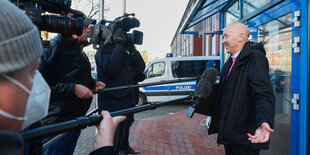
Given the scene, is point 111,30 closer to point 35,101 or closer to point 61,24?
point 61,24

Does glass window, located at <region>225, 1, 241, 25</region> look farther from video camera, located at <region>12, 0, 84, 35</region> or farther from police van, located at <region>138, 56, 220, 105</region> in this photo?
police van, located at <region>138, 56, 220, 105</region>

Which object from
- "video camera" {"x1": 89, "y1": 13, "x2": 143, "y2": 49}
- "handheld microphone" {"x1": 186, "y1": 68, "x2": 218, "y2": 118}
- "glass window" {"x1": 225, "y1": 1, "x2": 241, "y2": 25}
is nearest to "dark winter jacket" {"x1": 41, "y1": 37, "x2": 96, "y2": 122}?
"video camera" {"x1": 89, "y1": 13, "x2": 143, "y2": 49}

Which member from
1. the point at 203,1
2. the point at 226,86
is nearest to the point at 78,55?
the point at 226,86

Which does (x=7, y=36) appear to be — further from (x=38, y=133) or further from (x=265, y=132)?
(x=265, y=132)

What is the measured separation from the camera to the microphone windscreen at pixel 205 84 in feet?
5.48

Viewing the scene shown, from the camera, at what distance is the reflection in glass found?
107 inches

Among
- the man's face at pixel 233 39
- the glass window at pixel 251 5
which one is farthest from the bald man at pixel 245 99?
the glass window at pixel 251 5

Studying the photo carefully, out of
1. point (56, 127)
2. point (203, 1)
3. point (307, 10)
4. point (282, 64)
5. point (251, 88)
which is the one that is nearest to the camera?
point (56, 127)

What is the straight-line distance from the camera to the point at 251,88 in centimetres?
189

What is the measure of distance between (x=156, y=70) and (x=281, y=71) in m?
6.28

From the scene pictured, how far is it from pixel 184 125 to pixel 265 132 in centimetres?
392

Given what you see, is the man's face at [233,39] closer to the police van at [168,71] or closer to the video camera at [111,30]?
the video camera at [111,30]

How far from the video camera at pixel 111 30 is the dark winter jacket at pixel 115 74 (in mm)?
183

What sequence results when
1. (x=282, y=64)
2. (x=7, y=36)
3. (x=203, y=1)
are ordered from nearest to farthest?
(x=7, y=36), (x=282, y=64), (x=203, y=1)
